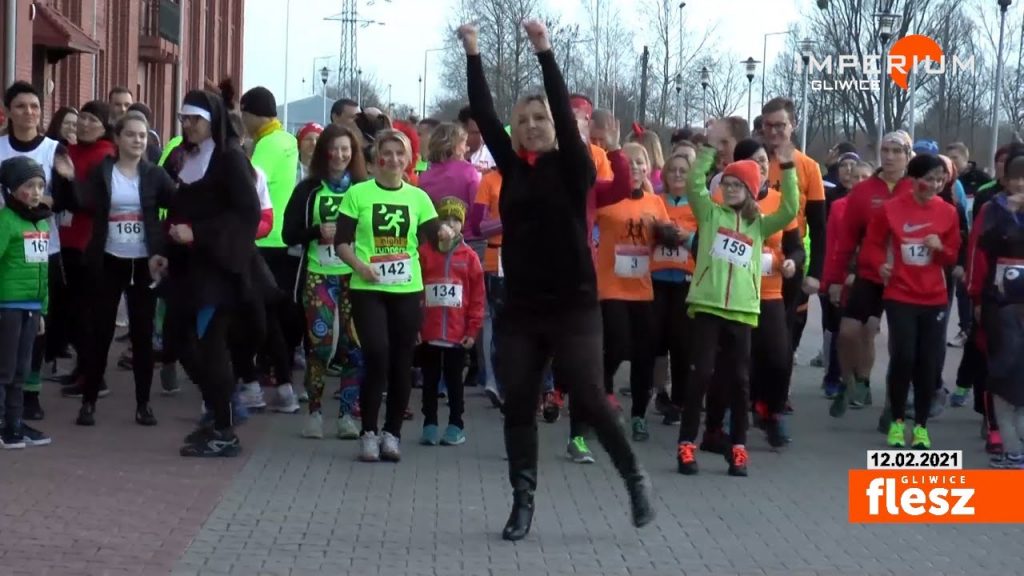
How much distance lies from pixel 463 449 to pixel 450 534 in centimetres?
269

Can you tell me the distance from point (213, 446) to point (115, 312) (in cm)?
152

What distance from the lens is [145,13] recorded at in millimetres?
42688

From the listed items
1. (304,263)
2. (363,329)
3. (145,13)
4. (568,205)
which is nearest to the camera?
(568,205)

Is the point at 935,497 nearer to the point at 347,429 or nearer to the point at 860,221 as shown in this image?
the point at 860,221

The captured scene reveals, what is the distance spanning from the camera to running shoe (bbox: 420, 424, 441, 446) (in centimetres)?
1077

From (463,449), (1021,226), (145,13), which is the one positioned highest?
(145,13)

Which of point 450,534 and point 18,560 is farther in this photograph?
point 450,534

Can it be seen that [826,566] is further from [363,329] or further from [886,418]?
[886,418]

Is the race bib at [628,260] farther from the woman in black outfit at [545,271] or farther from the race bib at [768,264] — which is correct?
the woman in black outfit at [545,271]

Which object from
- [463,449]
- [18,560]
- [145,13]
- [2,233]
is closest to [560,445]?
[463,449]

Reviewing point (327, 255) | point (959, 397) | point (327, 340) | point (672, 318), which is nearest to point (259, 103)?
point (327, 255)

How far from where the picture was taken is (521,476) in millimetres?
7957

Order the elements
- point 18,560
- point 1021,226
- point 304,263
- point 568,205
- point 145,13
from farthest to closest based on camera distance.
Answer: point 145,13 → point 304,263 → point 1021,226 → point 568,205 → point 18,560

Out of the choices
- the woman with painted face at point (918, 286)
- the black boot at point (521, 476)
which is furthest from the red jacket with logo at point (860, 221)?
the black boot at point (521, 476)
